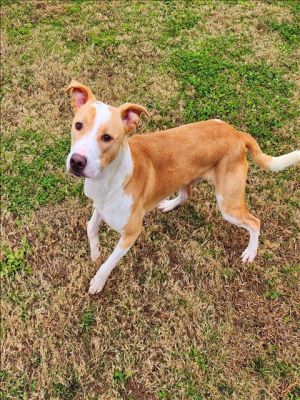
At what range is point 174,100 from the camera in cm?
650

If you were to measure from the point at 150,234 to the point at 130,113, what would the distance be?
1819mm

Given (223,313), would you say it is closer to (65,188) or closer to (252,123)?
(65,188)

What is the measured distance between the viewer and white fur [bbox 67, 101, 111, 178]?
332 cm

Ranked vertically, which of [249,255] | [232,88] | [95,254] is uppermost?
[232,88]

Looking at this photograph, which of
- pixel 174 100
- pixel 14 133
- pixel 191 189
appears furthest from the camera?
pixel 174 100

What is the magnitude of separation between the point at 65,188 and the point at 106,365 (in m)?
2.14

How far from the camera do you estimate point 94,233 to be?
4762 mm

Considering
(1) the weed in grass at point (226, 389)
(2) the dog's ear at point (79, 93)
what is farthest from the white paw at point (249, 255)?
(2) the dog's ear at point (79, 93)

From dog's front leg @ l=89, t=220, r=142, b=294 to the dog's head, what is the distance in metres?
0.95

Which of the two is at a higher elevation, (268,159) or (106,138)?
(106,138)

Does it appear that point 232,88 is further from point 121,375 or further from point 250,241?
point 121,375

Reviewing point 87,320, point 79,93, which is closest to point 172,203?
point 87,320

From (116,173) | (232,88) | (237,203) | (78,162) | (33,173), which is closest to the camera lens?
(78,162)

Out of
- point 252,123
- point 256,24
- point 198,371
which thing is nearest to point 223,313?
point 198,371
